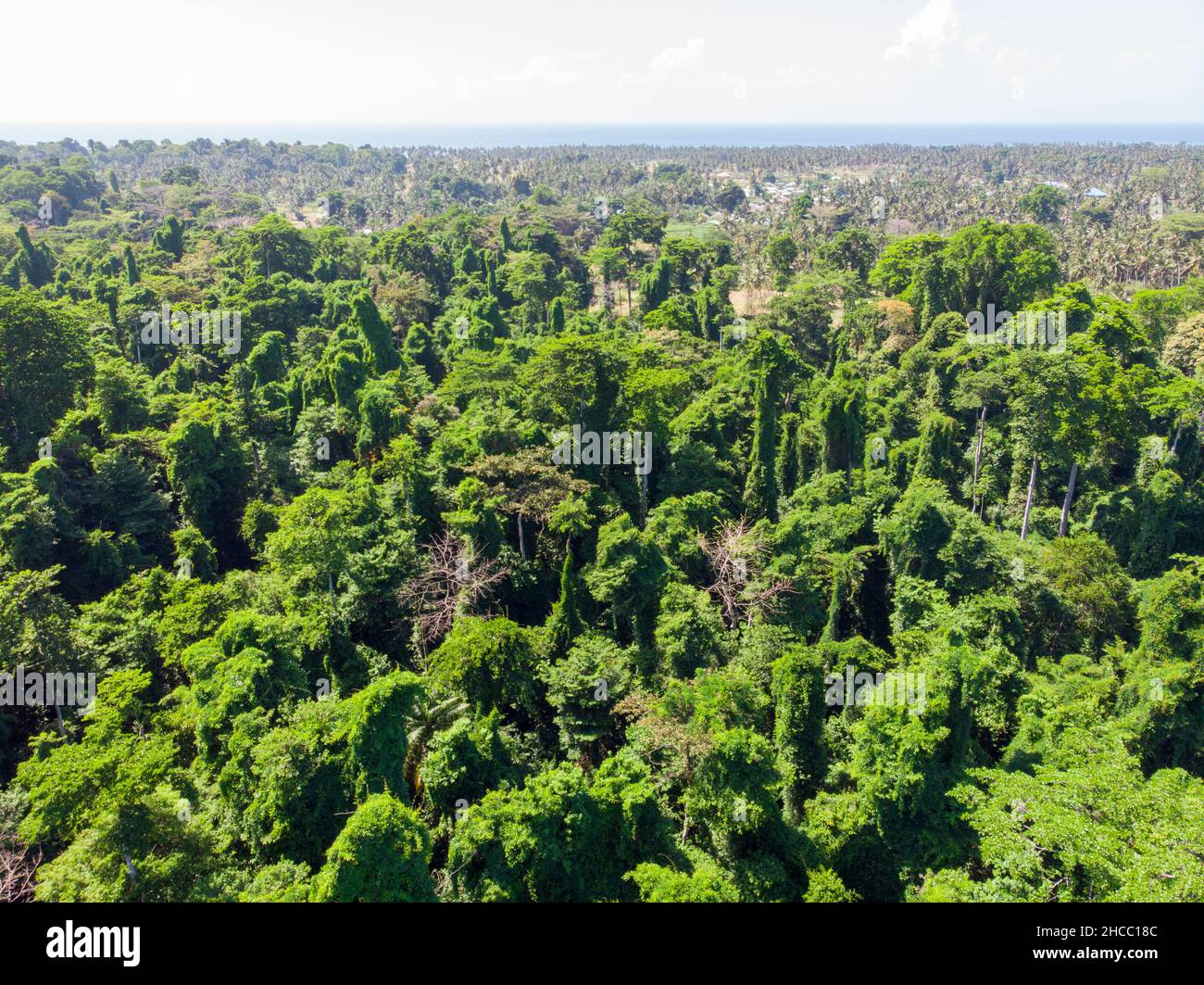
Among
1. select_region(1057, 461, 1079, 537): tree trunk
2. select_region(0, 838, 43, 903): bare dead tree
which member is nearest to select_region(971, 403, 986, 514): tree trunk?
select_region(1057, 461, 1079, 537): tree trunk

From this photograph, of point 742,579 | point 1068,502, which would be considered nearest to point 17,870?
point 742,579

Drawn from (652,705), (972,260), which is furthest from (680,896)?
(972,260)

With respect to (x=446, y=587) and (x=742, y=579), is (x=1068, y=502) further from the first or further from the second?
(x=446, y=587)

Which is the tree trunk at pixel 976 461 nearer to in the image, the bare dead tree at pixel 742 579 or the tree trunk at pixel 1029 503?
the tree trunk at pixel 1029 503

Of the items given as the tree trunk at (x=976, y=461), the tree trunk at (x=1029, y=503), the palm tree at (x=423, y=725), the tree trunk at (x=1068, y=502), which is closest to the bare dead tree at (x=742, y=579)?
the palm tree at (x=423, y=725)

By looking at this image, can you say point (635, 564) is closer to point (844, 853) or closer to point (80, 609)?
point (844, 853)

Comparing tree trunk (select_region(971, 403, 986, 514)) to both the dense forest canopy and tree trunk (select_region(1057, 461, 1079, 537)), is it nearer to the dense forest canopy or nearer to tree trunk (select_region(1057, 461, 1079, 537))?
the dense forest canopy

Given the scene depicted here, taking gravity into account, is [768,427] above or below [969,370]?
below
